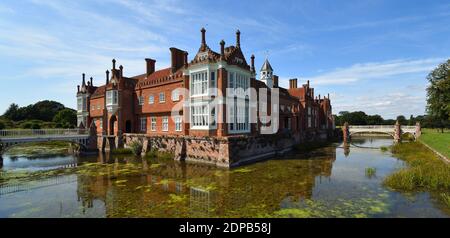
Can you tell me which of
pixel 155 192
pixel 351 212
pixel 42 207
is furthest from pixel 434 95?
pixel 42 207

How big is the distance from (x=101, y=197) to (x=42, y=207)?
89.5 inches

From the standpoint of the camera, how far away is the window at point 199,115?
23.0 m

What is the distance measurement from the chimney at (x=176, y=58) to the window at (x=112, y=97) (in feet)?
26.6

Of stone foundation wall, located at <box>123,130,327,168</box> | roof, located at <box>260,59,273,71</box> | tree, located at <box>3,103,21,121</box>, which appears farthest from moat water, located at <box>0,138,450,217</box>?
tree, located at <box>3,103,21,121</box>

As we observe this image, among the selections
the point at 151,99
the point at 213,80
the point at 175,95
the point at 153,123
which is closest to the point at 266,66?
the point at 175,95

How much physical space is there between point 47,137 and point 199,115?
16818 mm

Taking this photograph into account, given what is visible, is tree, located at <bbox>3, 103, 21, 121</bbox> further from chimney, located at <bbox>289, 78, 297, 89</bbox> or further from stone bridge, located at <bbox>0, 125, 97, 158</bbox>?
chimney, located at <bbox>289, 78, 297, 89</bbox>

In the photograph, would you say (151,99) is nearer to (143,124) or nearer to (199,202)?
(143,124)

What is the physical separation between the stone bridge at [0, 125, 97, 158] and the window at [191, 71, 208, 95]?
1511 cm

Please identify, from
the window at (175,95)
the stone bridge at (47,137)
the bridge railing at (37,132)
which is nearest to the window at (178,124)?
the window at (175,95)

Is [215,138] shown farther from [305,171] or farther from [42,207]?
[42,207]

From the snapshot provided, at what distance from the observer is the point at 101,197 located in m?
11.5

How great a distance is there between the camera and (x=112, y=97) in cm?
3061

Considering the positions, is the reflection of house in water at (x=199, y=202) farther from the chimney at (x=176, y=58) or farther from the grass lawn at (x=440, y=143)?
the chimney at (x=176, y=58)
